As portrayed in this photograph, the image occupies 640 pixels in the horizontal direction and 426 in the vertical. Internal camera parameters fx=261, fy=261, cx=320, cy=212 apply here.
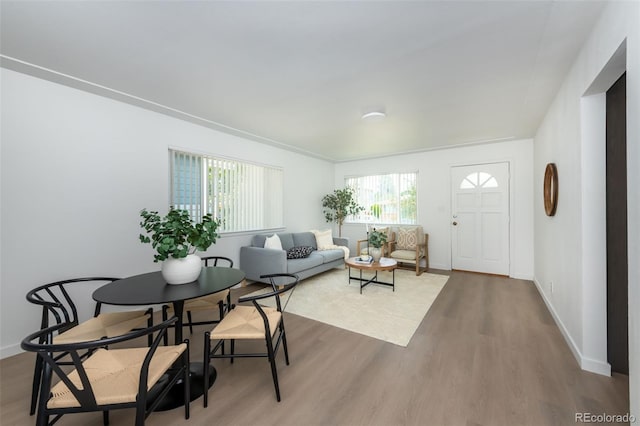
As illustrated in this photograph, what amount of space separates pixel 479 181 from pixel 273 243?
3966mm

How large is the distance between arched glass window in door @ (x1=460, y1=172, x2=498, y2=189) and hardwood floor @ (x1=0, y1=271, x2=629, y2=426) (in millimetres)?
2827

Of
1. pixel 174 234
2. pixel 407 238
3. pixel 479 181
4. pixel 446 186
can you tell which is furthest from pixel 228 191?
pixel 479 181

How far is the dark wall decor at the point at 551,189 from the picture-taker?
273 cm

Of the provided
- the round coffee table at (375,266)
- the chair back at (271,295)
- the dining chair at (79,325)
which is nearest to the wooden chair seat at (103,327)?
the dining chair at (79,325)

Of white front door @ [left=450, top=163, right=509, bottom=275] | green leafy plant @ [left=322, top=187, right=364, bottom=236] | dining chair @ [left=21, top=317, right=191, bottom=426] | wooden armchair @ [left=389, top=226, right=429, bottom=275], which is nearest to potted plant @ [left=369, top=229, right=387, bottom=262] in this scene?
wooden armchair @ [left=389, top=226, right=429, bottom=275]

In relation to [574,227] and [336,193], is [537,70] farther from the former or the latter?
[336,193]

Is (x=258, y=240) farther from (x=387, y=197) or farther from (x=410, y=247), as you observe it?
Result: (x=387, y=197)

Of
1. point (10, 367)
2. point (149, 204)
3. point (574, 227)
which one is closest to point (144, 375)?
point (10, 367)

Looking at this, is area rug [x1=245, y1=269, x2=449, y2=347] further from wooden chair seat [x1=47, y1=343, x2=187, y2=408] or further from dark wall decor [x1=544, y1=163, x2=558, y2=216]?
dark wall decor [x1=544, y1=163, x2=558, y2=216]

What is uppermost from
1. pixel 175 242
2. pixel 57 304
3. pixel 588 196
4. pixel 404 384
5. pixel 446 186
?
pixel 446 186

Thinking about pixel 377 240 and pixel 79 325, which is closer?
pixel 79 325

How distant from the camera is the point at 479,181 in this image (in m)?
4.89

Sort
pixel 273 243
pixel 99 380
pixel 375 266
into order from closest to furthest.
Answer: pixel 99 380 → pixel 375 266 → pixel 273 243

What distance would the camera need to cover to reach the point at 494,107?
3182mm
